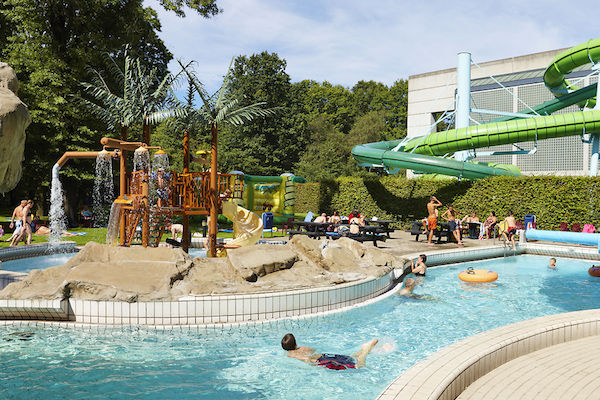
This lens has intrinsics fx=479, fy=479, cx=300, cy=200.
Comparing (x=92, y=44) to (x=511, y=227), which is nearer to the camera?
(x=511, y=227)

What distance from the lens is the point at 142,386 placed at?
5.36 metres

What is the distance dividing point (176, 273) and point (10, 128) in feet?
12.1

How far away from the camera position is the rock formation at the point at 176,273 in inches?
297

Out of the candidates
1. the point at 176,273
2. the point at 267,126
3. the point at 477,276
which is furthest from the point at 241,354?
the point at 267,126

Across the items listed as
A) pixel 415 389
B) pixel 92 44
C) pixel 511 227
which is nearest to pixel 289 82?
pixel 92 44

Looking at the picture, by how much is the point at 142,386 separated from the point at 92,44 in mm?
21996

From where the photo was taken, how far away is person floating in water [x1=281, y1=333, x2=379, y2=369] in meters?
6.01

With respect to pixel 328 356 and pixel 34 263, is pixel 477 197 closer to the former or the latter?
pixel 328 356

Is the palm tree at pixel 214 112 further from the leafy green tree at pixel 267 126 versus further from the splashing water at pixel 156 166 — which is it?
the leafy green tree at pixel 267 126

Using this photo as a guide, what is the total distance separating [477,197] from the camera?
21.1 metres

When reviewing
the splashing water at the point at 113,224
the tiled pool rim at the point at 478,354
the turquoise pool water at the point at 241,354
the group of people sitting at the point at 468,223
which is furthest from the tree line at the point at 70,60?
the tiled pool rim at the point at 478,354

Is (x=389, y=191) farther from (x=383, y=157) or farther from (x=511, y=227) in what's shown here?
(x=511, y=227)

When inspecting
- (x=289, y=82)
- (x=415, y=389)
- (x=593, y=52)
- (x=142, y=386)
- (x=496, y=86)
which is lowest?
(x=142, y=386)

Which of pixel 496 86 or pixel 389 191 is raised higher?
pixel 496 86
